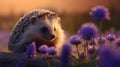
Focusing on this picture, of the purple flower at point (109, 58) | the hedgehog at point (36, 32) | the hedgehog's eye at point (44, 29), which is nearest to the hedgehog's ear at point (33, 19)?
the hedgehog at point (36, 32)

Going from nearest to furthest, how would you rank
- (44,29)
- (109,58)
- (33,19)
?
(109,58) < (33,19) < (44,29)

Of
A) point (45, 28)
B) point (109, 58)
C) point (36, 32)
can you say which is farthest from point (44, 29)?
point (109, 58)

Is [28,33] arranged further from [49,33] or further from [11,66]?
[11,66]

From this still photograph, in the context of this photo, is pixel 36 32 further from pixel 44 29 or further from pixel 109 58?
pixel 109 58

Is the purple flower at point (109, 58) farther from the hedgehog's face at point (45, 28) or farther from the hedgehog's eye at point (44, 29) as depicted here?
the hedgehog's eye at point (44, 29)

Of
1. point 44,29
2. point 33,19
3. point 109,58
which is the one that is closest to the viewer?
point 109,58

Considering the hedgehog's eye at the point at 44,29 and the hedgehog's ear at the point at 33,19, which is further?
the hedgehog's eye at the point at 44,29

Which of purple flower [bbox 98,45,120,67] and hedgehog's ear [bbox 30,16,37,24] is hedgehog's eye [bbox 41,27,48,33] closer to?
hedgehog's ear [bbox 30,16,37,24]
